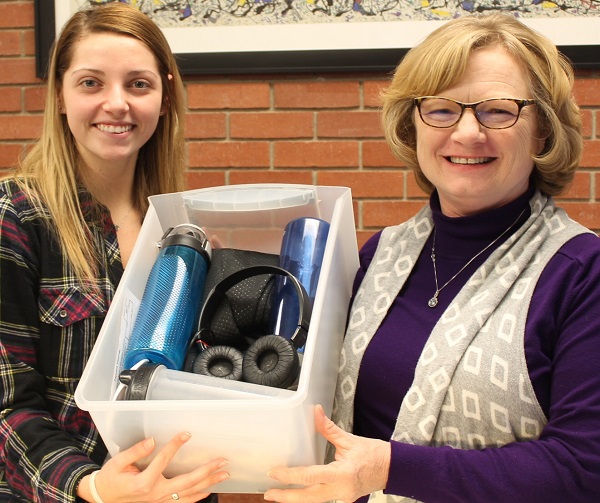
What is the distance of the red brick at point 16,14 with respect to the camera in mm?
1904

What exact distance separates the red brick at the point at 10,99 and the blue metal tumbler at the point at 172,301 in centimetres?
112

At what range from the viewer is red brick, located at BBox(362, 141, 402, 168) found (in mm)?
1854

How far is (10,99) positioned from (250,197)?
3.69ft

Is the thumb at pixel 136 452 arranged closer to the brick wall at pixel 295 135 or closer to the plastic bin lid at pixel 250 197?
the plastic bin lid at pixel 250 197

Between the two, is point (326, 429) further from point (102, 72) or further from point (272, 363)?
point (102, 72)

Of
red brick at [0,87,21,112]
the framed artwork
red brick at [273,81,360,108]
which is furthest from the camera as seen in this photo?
red brick at [0,87,21,112]

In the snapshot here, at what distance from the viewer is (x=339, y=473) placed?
86 centimetres

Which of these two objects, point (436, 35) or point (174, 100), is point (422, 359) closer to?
point (436, 35)

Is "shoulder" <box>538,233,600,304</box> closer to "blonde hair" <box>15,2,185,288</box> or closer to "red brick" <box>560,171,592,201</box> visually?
"blonde hair" <box>15,2,185,288</box>

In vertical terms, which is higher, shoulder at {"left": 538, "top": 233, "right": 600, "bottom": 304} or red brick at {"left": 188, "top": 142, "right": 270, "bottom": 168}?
red brick at {"left": 188, "top": 142, "right": 270, "bottom": 168}

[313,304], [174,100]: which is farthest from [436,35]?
[174,100]

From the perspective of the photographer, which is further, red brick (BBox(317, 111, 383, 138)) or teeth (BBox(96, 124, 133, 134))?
red brick (BBox(317, 111, 383, 138))

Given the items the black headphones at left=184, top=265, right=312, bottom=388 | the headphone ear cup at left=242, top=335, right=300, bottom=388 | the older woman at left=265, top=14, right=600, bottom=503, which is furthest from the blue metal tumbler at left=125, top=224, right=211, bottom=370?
the older woman at left=265, top=14, right=600, bottom=503

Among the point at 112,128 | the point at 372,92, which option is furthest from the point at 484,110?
the point at 372,92
